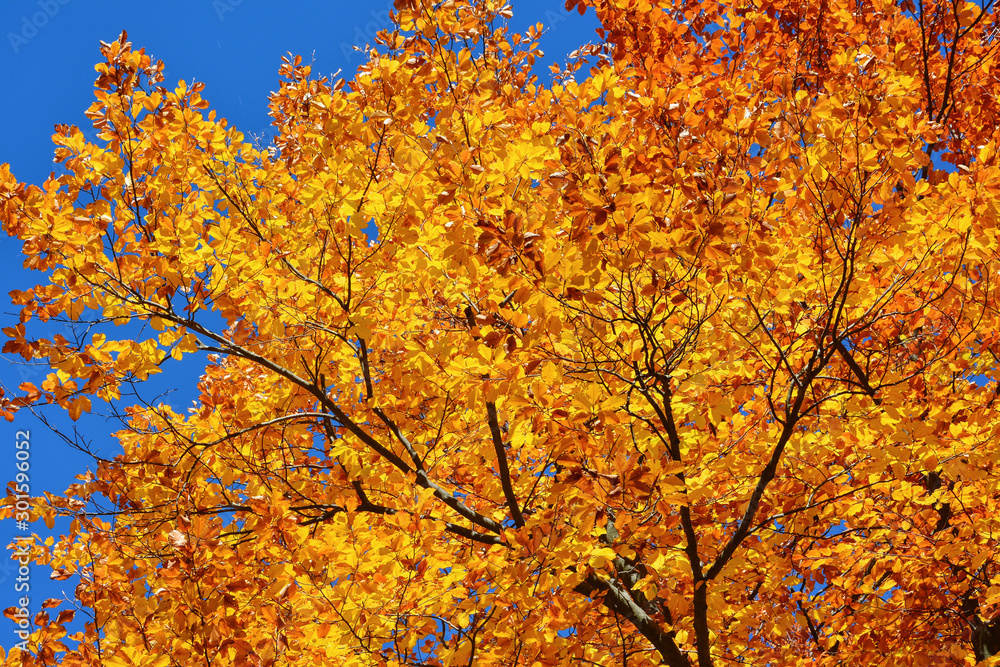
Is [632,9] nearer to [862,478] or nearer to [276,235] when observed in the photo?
[276,235]

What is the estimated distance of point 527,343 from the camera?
2.97 m

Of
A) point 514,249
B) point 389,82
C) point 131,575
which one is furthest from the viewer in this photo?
point 131,575

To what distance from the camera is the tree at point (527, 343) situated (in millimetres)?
3150

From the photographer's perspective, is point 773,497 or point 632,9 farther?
point 632,9

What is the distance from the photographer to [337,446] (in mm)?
4367

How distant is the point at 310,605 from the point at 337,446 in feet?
4.40

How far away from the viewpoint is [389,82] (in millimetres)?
3947

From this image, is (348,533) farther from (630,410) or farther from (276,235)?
(276,235)

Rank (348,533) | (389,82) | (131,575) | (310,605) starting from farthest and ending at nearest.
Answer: (131,575) → (389,82) → (348,533) → (310,605)

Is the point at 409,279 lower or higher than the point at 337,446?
higher

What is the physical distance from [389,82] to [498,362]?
79.4 inches

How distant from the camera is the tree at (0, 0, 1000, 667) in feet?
10.3

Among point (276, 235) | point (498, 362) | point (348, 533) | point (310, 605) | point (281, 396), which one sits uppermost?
point (276, 235)

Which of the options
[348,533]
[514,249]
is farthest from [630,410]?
[348,533]
